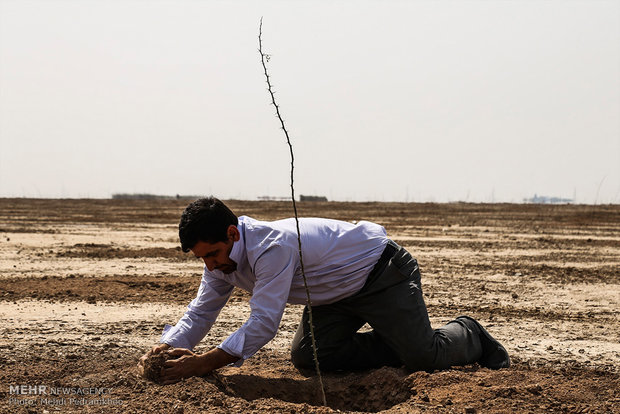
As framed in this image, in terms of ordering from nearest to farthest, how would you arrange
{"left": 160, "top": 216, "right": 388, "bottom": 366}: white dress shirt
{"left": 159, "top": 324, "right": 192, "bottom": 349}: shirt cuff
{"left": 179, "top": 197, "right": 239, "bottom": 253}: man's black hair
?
{"left": 179, "top": 197, "right": 239, "bottom": 253}: man's black hair → {"left": 160, "top": 216, "right": 388, "bottom": 366}: white dress shirt → {"left": 159, "top": 324, "right": 192, "bottom": 349}: shirt cuff

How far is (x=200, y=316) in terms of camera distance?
3.81 meters

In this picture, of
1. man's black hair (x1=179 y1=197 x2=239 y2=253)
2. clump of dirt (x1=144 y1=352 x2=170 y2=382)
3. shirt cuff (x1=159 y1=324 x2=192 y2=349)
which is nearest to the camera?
man's black hair (x1=179 y1=197 x2=239 y2=253)

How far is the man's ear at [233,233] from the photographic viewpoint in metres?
3.32

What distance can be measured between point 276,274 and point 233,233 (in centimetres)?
31

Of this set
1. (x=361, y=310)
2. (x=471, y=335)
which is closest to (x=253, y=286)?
(x=361, y=310)

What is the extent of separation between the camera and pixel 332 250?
3.74m

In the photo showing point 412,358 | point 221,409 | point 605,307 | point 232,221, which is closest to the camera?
point 221,409

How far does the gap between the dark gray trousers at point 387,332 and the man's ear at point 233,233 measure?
2.96ft

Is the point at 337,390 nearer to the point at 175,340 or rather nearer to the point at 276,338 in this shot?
the point at 175,340

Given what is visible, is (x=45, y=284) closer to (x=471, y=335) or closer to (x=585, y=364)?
(x=471, y=335)

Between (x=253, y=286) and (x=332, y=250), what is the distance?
0.50 metres

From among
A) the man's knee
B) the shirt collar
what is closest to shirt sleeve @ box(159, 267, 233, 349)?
the shirt collar

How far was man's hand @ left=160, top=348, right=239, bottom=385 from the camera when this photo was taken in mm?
3350

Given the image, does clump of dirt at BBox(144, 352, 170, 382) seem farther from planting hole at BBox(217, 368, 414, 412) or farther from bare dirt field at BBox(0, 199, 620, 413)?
planting hole at BBox(217, 368, 414, 412)
